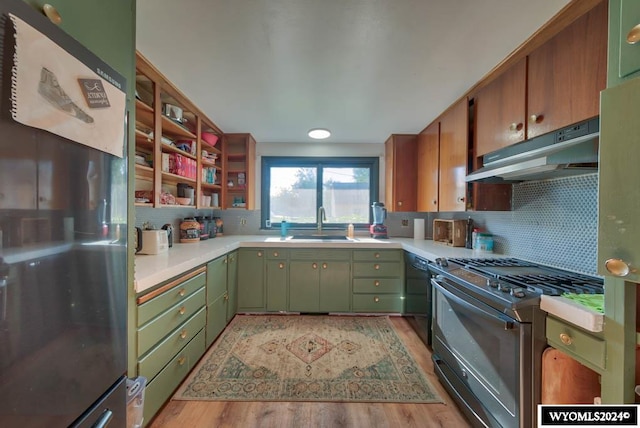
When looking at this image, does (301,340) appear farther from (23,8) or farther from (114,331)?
(23,8)

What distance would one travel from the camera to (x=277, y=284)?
2.79 m

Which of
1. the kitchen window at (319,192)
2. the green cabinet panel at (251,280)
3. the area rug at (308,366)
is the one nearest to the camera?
the area rug at (308,366)

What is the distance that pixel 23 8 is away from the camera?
52 cm

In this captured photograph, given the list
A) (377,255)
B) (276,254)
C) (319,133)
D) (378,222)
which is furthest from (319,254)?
(319,133)

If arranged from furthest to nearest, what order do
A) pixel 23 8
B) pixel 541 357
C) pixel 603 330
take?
pixel 541 357 < pixel 603 330 < pixel 23 8

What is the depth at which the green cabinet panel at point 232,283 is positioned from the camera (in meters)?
2.51

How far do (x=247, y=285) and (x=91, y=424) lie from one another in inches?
82.8

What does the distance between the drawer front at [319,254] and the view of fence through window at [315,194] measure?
29.0 inches

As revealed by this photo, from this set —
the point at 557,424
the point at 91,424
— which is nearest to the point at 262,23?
the point at 91,424

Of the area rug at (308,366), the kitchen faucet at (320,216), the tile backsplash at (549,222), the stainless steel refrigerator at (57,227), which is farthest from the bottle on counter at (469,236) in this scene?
the stainless steel refrigerator at (57,227)

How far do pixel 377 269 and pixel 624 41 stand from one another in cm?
235

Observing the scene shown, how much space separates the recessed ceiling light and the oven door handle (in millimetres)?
1955

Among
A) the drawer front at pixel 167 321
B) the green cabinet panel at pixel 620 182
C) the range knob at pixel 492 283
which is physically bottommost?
the drawer front at pixel 167 321

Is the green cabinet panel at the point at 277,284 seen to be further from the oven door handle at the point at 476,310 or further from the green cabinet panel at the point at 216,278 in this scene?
the oven door handle at the point at 476,310
